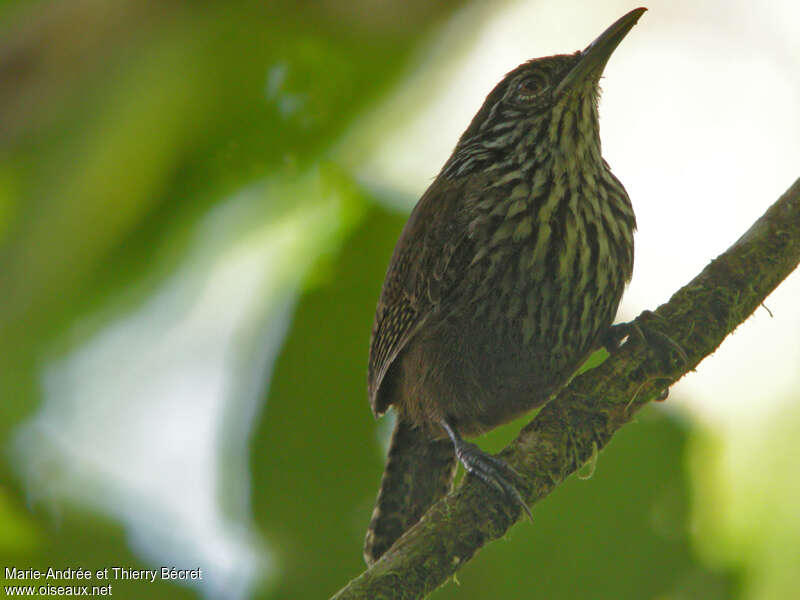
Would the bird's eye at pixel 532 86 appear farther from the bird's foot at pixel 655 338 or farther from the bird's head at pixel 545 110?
the bird's foot at pixel 655 338

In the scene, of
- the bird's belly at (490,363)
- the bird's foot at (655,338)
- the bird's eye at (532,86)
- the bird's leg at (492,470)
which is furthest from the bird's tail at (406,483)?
the bird's eye at (532,86)

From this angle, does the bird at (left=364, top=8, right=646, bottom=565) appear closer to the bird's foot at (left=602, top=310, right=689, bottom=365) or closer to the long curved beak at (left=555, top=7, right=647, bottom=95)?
the long curved beak at (left=555, top=7, right=647, bottom=95)

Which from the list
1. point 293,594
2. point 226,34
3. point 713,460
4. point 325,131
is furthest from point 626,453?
point 226,34

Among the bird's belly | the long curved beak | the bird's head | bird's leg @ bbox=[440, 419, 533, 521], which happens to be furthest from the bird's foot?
the long curved beak

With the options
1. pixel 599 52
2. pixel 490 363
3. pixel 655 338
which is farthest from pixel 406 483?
pixel 599 52

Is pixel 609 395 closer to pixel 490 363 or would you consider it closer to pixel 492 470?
pixel 492 470

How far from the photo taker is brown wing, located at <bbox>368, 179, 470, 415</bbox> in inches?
123

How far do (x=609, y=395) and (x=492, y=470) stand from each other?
1.33 feet

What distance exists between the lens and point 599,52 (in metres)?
3.18

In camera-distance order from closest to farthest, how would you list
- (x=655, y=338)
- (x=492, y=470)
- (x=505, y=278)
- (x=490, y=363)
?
1. (x=492, y=470)
2. (x=655, y=338)
3. (x=505, y=278)
4. (x=490, y=363)

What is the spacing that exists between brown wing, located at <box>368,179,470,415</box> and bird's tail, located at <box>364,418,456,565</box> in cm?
22

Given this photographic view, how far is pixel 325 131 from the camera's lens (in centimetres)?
284

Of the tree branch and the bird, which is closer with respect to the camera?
the tree branch

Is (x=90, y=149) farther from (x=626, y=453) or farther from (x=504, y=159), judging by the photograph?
(x=626, y=453)
